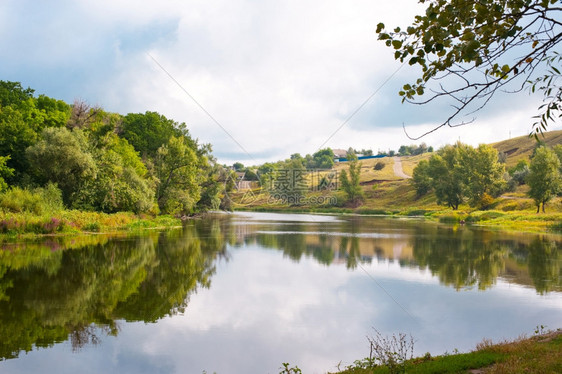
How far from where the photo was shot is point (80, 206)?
35.6m

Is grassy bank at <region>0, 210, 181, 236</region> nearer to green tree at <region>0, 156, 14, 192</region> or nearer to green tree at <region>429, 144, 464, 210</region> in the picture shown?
green tree at <region>0, 156, 14, 192</region>

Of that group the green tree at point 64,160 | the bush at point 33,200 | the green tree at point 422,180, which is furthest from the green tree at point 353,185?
the bush at point 33,200

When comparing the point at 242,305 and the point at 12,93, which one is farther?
the point at 12,93

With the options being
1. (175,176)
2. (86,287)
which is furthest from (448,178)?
(86,287)

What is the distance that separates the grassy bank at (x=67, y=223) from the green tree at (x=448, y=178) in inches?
2287

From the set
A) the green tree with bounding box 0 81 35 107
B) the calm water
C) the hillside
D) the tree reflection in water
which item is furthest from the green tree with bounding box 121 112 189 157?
the hillside

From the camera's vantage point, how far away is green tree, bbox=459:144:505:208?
2889 inches

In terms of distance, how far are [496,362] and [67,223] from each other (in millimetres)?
29637

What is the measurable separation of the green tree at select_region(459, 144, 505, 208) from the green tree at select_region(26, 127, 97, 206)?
63.0m

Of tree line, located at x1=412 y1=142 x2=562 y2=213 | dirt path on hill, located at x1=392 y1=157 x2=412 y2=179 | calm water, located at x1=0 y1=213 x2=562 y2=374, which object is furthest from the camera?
dirt path on hill, located at x1=392 y1=157 x2=412 y2=179

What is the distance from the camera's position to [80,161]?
33531 millimetres

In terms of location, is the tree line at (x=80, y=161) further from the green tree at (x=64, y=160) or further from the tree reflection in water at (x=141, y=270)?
the tree reflection in water at (x=141, y=270)

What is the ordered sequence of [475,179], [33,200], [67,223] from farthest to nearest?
[475,179], [67,223], [33,200]

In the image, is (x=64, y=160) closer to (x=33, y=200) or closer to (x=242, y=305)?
(x=33, y=200)
